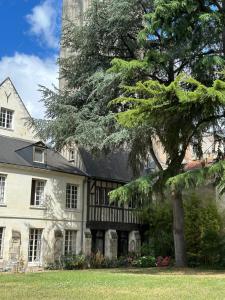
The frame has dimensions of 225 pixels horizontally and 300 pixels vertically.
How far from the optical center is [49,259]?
72.2ft

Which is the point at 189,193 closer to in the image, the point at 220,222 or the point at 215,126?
the point at 220,222

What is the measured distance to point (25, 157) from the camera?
22.2 m

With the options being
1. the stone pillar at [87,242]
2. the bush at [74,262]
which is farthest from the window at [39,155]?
the bush at [74,262]

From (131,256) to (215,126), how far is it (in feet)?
29.7

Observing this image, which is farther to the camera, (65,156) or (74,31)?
(65,156)

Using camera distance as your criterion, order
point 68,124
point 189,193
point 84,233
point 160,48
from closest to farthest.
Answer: point 160,48, point 68,124, point 84,233, point 189,193

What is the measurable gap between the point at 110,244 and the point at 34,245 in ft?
14.1

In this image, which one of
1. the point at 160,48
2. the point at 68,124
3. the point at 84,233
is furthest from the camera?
the point at 84,233

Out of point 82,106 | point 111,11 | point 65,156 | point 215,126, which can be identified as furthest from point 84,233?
point 111,11

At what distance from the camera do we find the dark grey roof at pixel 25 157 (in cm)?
2150

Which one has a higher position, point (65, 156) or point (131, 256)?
point (65, 156)

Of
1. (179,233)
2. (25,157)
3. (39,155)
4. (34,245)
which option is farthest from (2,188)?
(179,233)

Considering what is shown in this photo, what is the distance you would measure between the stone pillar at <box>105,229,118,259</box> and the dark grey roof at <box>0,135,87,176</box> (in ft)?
11.3

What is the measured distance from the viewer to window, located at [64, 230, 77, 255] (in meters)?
23.3
